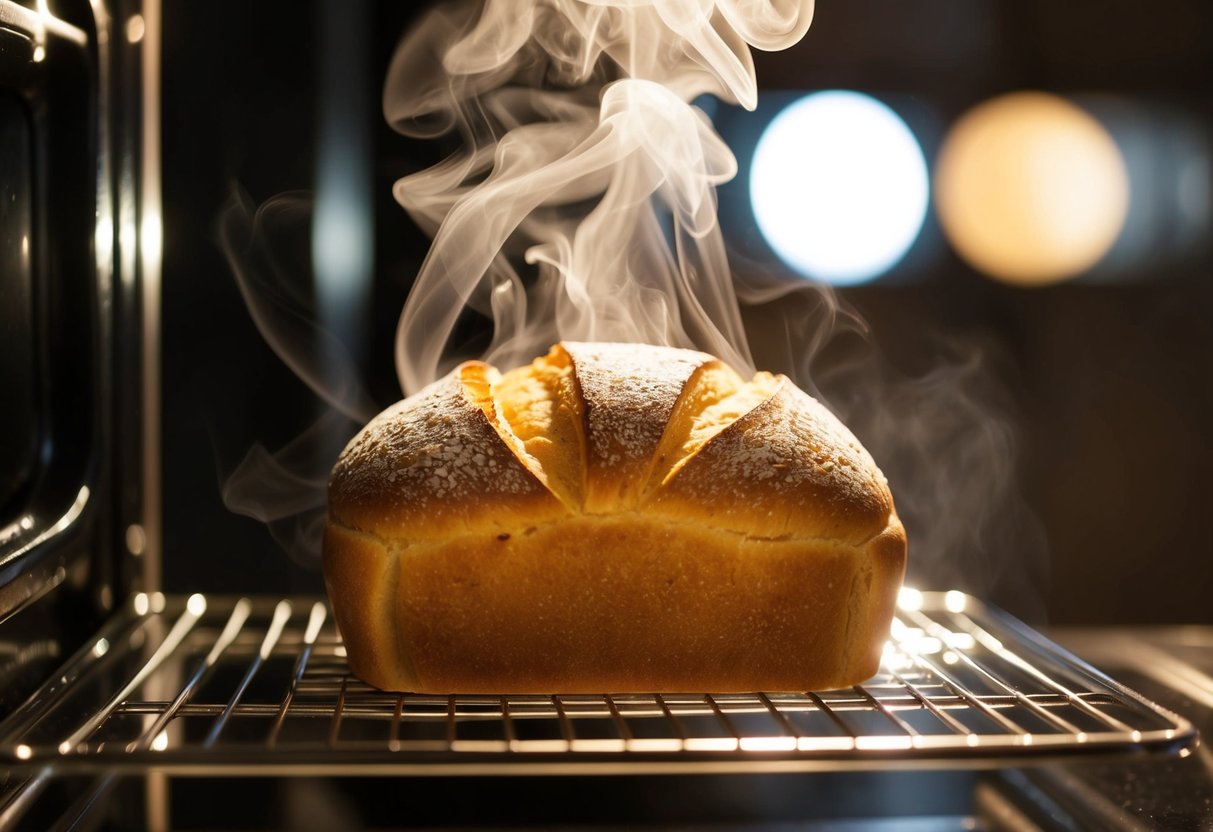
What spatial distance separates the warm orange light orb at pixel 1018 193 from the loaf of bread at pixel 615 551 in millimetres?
961

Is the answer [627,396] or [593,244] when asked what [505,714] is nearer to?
[627,396]

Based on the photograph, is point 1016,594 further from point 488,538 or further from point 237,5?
point 237,5

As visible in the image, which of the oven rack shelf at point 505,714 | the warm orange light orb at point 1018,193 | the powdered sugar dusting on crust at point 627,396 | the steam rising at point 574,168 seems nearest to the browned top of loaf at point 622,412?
the powdered sugar dusting on crust at point 627,396

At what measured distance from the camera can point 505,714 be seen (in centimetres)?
91

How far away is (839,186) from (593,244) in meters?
0.56

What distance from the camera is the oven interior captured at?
35.6 inches

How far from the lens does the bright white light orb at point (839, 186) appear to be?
1809mm

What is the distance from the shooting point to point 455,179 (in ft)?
4.94

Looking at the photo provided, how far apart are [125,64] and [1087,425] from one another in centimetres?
146

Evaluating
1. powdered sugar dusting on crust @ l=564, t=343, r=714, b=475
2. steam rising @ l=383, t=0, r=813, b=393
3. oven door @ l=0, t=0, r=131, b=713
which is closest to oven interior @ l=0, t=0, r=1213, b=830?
oven door @ l=0, t=0, r=131, b=713

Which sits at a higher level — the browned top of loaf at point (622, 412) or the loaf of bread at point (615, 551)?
the browned top of loaf at point (622, 412)

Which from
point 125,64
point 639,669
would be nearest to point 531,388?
point 639,669

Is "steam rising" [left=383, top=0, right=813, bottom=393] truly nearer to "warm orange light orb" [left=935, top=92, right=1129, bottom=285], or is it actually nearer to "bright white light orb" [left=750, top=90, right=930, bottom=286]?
"bright white light orb" [left=750, top=90, right=930, bottom=286]

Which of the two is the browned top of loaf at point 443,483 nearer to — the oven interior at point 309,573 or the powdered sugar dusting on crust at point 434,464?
the powdered sugar dusting on crust at point 434,464
